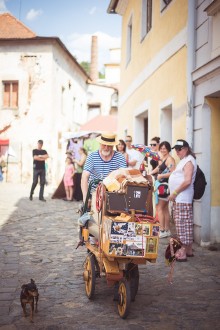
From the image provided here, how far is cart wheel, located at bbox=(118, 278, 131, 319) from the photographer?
3715 mm

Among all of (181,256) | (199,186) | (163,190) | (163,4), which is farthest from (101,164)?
(163,4)

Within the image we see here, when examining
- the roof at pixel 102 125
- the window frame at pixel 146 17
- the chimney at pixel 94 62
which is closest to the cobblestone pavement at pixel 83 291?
the window frame at pixel 146 17

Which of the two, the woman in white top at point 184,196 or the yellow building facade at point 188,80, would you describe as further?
the yellow building facade at point 188,80

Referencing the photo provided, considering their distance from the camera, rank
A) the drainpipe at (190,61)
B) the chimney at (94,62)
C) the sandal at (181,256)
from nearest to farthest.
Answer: the sandal at (181,256), the drainpipe at (190,61), the chimney at (94,62)

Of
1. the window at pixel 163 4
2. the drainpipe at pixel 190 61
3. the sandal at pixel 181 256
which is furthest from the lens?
the window at pixel 163 4

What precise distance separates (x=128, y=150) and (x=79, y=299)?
6997 millimetres

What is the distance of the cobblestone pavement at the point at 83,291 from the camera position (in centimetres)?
371

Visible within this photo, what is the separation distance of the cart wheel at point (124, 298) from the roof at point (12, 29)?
69.0 feet

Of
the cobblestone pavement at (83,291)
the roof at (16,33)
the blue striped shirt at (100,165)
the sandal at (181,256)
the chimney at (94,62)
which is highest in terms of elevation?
the chimney at (94,62)

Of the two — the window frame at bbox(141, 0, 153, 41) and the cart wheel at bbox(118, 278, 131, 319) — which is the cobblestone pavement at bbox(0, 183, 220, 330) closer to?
the cart wheel at bbox(118, 278, 131, 319)

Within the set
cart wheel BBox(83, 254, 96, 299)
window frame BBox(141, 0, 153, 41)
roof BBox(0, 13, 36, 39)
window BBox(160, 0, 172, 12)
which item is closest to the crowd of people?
cart wheel BBox(83, 254, 96, 299)

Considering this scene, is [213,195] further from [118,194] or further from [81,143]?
[81,143]

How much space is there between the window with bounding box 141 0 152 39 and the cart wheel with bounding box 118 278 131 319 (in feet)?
29.0

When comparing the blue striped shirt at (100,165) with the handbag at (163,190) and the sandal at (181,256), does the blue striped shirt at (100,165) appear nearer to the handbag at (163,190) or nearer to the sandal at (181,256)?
the sandal at (181,256)
